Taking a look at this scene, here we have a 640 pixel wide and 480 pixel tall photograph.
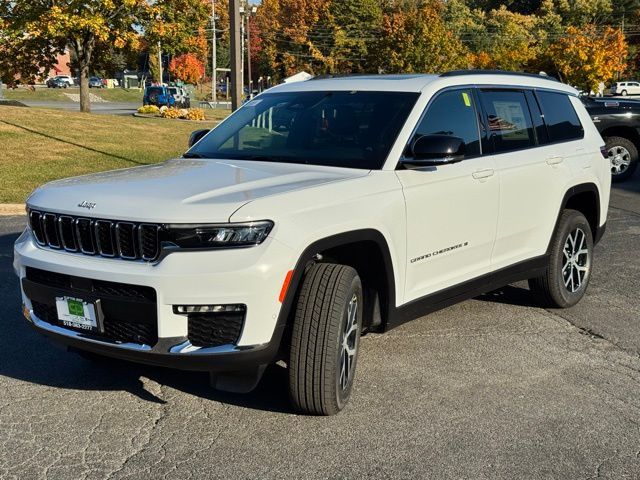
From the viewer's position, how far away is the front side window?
4.68 m

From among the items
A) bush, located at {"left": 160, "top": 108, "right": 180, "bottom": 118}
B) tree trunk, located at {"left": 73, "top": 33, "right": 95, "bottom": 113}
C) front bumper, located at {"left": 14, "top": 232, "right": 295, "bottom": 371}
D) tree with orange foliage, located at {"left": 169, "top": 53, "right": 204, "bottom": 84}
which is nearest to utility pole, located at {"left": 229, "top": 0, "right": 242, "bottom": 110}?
front bumper, located at {"left": 14, "top": 232, "right": 295, "bottom": 371}

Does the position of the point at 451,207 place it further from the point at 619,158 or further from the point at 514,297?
the point at 619,158

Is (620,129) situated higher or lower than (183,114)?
higher

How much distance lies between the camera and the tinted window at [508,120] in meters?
5.16

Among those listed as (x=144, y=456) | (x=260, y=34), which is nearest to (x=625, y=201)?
(x=144, y=456)

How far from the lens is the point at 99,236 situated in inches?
141

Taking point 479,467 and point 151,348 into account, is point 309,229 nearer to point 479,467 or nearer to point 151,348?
point 151,348

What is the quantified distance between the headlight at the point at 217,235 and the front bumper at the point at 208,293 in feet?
0.14

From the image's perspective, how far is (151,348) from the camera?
3473mm

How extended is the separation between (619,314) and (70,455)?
4.39 meters

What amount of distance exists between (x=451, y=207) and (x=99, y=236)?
A: 2.13 meters

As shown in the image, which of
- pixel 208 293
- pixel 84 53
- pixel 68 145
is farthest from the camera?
pixel 84 53

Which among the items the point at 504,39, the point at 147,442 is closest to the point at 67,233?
the point at 147,442

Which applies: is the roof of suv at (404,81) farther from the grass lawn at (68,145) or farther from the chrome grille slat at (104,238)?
the grass lawn at (68,145)
